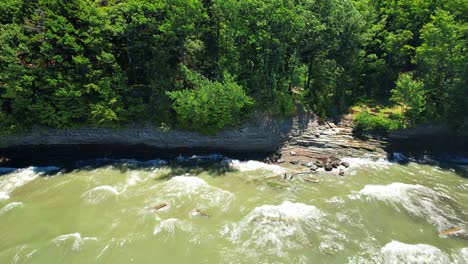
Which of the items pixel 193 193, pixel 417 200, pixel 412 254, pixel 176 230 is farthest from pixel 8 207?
pixel 417 200

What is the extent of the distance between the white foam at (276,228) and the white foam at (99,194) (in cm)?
1014

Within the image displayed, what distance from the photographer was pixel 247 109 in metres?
29.3

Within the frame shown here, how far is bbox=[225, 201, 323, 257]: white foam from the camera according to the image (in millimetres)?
17750

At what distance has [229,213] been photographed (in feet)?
68.2

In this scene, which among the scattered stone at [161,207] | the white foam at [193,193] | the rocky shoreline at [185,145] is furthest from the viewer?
the rocky shoreline at [185,145]

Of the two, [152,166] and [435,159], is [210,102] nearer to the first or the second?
[152,166]

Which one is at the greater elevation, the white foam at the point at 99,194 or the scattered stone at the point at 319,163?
the scattered stone at the point at 319,163

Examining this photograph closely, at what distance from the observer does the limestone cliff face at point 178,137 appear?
2902cm

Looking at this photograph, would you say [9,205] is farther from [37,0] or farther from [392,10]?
[392,10]

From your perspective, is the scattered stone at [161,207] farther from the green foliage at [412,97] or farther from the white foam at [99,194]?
the green foliage at [412,97]

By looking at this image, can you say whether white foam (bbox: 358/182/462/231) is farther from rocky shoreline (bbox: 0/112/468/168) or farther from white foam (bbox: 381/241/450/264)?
rocky shoreline (bbox: 0/112/468/168)

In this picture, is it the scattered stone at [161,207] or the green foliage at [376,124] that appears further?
the green foliage at [376,124]

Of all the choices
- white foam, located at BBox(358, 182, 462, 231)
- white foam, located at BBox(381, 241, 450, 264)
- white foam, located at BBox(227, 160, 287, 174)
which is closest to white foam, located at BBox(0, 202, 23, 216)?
white foam, located at BBox(227, 160, 287, 174)

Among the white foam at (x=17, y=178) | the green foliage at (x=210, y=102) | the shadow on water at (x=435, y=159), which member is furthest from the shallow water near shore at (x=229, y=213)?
the green foliage at (x=210, y=102)
